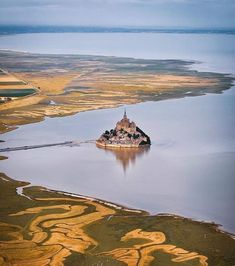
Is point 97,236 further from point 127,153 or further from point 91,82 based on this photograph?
point 91,82

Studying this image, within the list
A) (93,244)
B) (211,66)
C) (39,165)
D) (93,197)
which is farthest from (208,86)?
(93,244)

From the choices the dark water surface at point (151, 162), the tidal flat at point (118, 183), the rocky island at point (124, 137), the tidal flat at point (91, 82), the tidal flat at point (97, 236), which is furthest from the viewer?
the tidal flat at point (91, 82)

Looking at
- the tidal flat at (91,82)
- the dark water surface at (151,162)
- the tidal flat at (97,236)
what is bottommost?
the tidal flat at (97,236)

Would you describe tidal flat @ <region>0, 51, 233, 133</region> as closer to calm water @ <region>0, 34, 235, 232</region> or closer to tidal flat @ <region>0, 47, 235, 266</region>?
tidal flat @ <region>0, 47, 235, 266</region>

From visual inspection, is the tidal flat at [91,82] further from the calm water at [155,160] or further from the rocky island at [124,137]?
the rocky island at [124,137]

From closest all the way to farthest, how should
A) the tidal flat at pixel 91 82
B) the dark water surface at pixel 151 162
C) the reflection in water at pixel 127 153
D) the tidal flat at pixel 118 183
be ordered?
the tidal flat at pixel 118 183, the dark water surface at pixel 151 162, the reflection in water at pixel 127 153, the tidal flat at pixel 91 82

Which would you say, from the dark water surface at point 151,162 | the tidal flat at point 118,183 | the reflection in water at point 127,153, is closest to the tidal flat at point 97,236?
the tidal flat at point 118,183

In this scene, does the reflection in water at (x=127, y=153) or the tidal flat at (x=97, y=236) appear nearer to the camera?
the tidal flat at (x=97, y=236)

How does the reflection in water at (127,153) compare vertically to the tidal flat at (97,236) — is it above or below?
above

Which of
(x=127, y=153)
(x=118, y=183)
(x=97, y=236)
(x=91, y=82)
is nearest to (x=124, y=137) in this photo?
(x=127, y=153)
